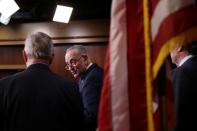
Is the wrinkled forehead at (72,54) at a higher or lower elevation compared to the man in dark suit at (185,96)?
higher

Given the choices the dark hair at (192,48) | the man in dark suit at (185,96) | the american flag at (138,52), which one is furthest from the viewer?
the dark hair at (192,48)

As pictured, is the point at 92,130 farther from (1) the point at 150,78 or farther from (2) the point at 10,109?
(1) the point at 150,78

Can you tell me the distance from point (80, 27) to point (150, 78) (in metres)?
3.39

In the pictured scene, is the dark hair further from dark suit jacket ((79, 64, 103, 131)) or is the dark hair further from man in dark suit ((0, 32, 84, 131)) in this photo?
man in dark suit ((0, 32, 84, 131))

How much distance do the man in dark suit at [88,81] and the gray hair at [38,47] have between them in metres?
0.59

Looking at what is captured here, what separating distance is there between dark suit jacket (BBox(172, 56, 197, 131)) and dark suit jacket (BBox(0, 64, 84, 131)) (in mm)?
551

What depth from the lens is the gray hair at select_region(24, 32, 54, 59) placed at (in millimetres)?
2090

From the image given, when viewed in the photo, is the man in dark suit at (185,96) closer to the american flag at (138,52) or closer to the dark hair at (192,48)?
the dark hair at (192,48)

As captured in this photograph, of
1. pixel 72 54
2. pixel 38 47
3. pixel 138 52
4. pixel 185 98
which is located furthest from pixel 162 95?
pixel 72 54

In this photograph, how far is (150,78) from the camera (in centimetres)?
131

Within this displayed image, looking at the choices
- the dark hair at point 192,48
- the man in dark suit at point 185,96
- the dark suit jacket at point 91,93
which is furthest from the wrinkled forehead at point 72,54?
the man in dark suit at point 185,96

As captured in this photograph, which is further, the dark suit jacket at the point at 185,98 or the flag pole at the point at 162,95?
the dark suit jacket at the point at 185,98

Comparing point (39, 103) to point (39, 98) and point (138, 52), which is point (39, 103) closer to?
point (39, 98)

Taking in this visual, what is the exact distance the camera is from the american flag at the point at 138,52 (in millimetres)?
1308
